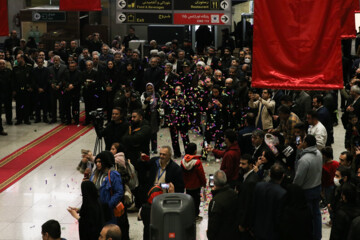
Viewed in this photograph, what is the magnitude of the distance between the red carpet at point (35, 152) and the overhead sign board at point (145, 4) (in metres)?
3.67

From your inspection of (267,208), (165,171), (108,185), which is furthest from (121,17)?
(267,208)

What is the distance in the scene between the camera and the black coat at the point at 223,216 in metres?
8.27

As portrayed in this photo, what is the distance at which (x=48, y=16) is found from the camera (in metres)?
26.5

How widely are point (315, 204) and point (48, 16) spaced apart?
62.6ft

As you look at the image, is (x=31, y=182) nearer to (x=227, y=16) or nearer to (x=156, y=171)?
(x=156, y=171)

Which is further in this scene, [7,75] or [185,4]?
[185,4]

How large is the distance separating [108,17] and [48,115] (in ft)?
38.2

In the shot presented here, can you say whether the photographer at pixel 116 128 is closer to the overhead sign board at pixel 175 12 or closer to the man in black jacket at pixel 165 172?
the man in black jacket at pixel 165 172

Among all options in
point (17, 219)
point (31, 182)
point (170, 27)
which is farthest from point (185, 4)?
point (17, 219)

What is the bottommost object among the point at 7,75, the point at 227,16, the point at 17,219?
the point at 17,219

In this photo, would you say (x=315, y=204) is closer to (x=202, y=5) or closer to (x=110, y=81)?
(x=110, y=81)

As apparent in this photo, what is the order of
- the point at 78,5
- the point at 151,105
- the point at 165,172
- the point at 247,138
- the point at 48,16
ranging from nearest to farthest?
1. the point at 165,172
2. the point at 247,138
3. the point at 151,105
4. the point at 78,5
5. the point at 48,16

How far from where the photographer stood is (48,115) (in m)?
19.8

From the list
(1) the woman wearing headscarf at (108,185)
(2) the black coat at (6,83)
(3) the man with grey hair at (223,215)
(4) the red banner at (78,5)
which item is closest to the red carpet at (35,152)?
(2) the black coat at (6,83)
